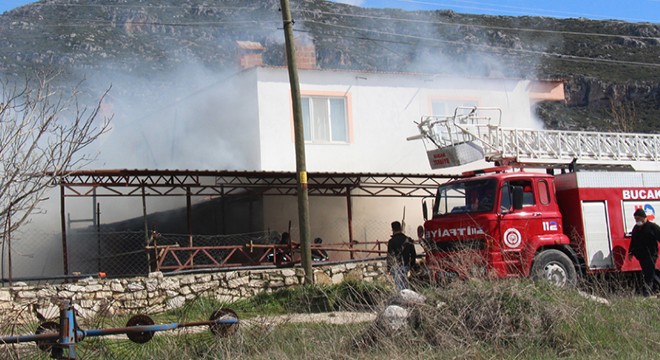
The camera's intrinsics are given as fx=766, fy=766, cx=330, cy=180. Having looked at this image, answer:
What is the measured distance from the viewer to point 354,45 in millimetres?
65000

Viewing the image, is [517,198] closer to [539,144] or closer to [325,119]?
[539,144]

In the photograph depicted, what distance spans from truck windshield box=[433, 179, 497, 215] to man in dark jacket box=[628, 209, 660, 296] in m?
2.53

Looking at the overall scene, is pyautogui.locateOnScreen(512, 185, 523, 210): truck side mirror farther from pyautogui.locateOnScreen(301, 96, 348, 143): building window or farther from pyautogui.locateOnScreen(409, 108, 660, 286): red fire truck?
pyautogui.locateOnScreen(301, 96, 348, 143): building window

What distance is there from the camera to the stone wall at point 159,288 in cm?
1312

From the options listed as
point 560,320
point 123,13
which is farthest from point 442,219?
point 123,13

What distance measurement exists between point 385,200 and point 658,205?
1126cm

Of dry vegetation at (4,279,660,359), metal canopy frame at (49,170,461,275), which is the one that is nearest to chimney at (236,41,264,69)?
metal canopy frame at (49,170,461,275)

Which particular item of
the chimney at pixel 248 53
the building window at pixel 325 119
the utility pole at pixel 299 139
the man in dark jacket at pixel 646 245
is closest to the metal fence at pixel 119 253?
the building window at pixel 325 119

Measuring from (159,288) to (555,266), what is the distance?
715 centimetres

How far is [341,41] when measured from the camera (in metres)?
66.9

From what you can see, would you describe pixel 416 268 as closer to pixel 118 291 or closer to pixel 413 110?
pixel 118 291

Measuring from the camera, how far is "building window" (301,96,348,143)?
79.5 ft

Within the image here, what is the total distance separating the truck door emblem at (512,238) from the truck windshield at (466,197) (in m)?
0.51

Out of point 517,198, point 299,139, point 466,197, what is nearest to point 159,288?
point 299,139
